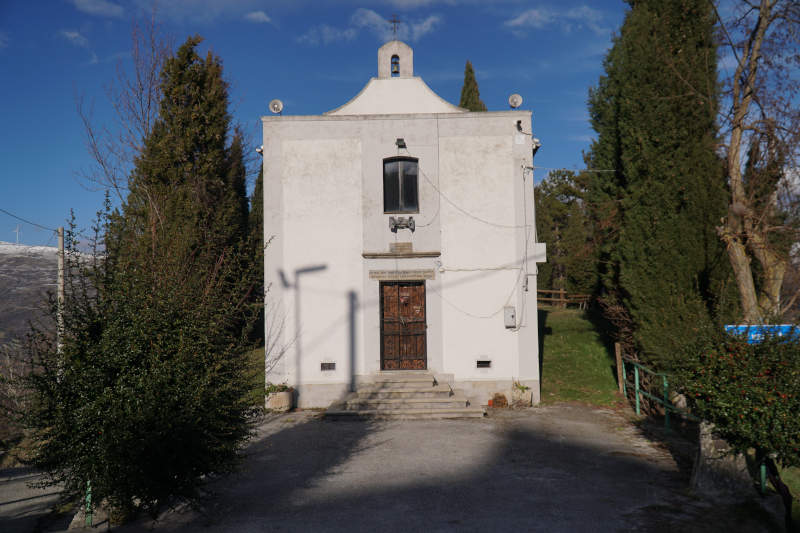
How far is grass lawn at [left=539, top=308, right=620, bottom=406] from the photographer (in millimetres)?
12750

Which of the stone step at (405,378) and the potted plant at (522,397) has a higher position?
the stone step at (405,378)

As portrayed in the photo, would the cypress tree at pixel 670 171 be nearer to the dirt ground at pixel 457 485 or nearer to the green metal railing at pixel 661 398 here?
the green metal railing at pixel 661 398

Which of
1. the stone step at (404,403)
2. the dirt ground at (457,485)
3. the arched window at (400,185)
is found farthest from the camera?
the arched window at (400,185)

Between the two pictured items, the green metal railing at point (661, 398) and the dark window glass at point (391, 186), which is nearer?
the green metal railing at point (661, 398)

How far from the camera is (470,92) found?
2767 cm

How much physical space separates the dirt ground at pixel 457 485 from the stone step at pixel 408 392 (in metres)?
1.26

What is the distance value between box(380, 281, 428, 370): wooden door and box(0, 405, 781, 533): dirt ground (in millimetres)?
2280

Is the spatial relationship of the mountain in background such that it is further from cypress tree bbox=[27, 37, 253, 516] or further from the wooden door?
the wooden door

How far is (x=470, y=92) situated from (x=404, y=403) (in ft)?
67.7

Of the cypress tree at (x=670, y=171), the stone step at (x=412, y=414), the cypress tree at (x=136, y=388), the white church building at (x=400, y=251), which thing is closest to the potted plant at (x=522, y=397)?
the white church building at (x=400, y=251)

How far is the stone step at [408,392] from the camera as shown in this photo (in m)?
11.5

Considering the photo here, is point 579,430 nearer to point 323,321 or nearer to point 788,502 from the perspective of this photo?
point 788,502

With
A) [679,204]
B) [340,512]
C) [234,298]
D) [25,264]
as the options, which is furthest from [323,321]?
[25,264]

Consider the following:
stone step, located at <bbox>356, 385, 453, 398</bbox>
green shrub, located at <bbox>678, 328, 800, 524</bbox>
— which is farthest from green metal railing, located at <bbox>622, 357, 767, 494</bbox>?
stone step, located at <bbox>356, 385, 453, 398</bbox>
